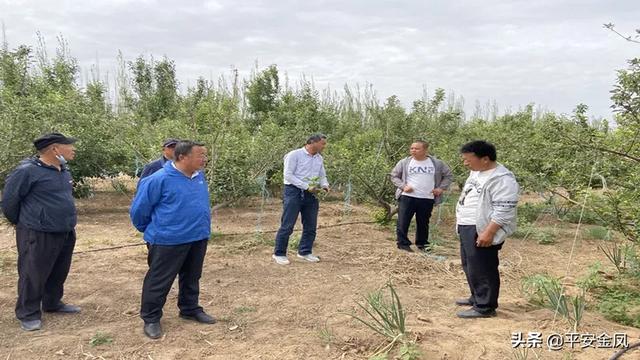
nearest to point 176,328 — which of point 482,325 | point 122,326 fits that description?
point 122,326

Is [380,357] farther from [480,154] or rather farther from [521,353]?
[480,154]

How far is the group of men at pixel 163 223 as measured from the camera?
385 cm

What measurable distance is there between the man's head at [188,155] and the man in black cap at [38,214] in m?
0.95

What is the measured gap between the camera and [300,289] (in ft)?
17.1

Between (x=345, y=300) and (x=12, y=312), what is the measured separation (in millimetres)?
2945

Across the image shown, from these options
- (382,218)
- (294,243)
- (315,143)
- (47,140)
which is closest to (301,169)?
(315,143)

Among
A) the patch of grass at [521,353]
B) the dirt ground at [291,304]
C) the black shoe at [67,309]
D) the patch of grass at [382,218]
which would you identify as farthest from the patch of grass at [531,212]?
the black shoe at [67,309]

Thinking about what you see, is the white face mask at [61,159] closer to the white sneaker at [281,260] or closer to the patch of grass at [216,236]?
the white sneaker at [281,260]

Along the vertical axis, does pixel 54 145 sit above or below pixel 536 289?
above

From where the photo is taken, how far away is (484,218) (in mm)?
4066

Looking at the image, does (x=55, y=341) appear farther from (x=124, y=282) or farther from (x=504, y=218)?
(x=504, y=218)

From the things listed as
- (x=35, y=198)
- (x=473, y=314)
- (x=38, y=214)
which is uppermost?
(x=35, y=198)

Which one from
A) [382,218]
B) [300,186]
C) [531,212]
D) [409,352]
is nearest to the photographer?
[409,352]

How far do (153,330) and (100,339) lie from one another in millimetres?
389
